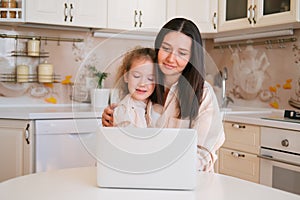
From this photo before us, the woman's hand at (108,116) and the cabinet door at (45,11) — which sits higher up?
the cabinet door at (45,11)

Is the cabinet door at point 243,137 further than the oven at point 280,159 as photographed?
Yes

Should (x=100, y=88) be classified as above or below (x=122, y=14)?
below

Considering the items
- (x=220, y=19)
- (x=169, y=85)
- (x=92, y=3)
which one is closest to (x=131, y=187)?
(x=169, y=85)

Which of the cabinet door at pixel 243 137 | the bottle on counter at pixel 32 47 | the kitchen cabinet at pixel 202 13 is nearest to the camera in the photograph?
the cabinet door at pixel 243 137

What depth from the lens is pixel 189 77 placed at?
2.85 ft

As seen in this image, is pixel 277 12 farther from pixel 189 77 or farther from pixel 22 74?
pixel 189 77

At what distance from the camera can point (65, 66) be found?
3.30 meters

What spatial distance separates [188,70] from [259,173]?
188 cm

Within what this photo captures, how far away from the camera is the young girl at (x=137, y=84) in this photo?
0.82m

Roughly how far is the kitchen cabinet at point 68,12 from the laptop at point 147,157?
2.17 m

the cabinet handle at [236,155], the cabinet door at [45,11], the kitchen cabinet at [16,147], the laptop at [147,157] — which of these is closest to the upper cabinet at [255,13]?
the cabinet handle at [236,155]

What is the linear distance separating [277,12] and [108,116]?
7.27 ft

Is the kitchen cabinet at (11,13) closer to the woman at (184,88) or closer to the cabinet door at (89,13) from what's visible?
the cabinet door at (89,13)

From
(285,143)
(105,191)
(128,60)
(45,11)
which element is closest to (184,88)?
(128,60)
